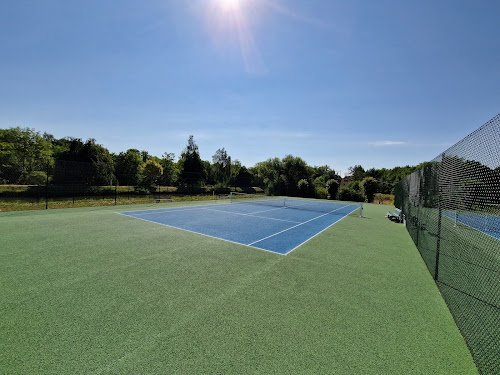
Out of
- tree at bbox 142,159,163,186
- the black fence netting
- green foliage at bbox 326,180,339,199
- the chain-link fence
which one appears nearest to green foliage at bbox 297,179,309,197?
green foliage at bbox 326,180,339,199

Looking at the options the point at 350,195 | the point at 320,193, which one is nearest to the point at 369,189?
the point at 350,195

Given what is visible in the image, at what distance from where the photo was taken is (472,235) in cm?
570

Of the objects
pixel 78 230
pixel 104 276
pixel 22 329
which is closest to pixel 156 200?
pixel 78 230

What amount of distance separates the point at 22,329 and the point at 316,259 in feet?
19.0

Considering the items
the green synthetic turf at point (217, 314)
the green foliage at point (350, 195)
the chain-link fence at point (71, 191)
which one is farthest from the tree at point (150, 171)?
the green synthetic turf at point (217, 314)

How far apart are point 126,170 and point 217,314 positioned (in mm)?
37386

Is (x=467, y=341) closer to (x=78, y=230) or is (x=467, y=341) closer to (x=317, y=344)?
(x=317, y=344)

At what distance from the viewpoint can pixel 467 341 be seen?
291 centimetres

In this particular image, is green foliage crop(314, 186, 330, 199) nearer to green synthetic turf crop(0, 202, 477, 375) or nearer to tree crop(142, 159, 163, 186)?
tree crop(142, 159, 163, 186)

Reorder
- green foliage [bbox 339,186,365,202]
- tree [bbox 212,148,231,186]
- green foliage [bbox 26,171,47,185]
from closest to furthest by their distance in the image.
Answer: green foliage [bbox 26,171,47,185] < green foliage [bbox 339,186,365,202] < tree [bbox 212,148,231,186]

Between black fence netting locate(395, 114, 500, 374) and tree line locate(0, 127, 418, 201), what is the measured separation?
68.7ft

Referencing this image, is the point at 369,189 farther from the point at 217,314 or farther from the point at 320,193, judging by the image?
the point at 217,314

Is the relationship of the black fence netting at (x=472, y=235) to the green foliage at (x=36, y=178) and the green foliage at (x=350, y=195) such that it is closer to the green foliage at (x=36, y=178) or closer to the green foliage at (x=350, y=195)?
the green foliage at (x=36, y=178)

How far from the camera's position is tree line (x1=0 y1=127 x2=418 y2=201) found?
1577cm
